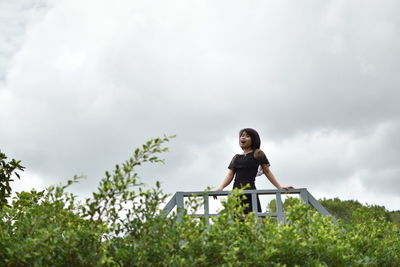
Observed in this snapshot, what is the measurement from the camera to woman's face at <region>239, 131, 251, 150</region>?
7.52 m

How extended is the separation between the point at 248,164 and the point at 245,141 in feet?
1.48

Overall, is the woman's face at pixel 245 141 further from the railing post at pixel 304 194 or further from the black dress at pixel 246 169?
the railing post at pixel 304 194

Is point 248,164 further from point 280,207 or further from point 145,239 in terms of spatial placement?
point 145,239

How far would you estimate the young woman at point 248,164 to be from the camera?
7.17 m

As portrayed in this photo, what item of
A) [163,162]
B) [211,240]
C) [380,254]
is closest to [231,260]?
[211,240]

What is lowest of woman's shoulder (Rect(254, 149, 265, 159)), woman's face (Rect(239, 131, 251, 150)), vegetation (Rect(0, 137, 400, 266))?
vegetation (Rect(0, 137, 400, 266))

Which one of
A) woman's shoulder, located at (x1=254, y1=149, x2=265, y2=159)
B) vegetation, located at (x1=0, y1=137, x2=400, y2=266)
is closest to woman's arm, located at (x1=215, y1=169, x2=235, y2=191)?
woman's shoulder, located at (x1=254, y1=149, x2=265, y2=159)

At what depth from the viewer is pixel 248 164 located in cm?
725

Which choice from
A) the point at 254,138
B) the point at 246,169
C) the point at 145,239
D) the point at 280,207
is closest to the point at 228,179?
the point at 246,169

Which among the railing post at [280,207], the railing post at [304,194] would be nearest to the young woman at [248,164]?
the railing post at [304,194]

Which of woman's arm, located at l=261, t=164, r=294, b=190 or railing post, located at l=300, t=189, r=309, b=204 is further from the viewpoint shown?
woman's arm, located at l=261, t=164, r=294, b=190

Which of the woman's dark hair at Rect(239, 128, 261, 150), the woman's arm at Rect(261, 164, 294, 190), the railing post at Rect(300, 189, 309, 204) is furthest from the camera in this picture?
the woman's dark hair at Rect(239, 128, 261, 150)

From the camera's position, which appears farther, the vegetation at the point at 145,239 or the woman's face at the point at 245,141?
the woman's face at the point at 245,141

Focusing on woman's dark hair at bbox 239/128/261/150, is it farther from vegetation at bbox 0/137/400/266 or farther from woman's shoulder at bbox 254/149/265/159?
vegetation at bbox 0/137/400/266
